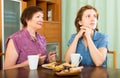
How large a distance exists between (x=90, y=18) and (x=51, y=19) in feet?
6.69

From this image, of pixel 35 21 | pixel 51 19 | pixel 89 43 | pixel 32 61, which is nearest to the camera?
pixel 32 61

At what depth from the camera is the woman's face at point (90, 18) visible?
1.83 metres

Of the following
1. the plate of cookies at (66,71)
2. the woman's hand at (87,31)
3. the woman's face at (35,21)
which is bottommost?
the plate of cookies at (66,71)

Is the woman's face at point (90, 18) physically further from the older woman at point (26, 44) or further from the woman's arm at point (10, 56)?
the woman's arm at point (10, 56)

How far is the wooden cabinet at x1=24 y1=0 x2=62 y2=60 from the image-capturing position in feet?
11.4

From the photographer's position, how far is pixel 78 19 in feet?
6.48

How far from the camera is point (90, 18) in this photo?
1.84 meters

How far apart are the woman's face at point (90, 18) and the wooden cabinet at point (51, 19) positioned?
156 cm

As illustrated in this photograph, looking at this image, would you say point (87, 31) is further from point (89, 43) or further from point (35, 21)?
point (35, 21)

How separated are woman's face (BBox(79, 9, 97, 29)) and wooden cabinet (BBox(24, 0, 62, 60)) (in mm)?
1559

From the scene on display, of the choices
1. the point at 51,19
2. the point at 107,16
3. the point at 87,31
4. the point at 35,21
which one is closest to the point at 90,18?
the point at 87,31

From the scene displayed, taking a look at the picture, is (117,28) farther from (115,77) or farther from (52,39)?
(115,77)

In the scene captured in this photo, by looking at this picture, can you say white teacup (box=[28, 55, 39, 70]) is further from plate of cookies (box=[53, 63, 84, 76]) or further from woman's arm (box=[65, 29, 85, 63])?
woman's arm (box=[65, 29, 85, 63])

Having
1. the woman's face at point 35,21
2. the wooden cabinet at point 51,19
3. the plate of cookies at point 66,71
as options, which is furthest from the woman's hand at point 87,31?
the wooden cabinet at point 51,19
